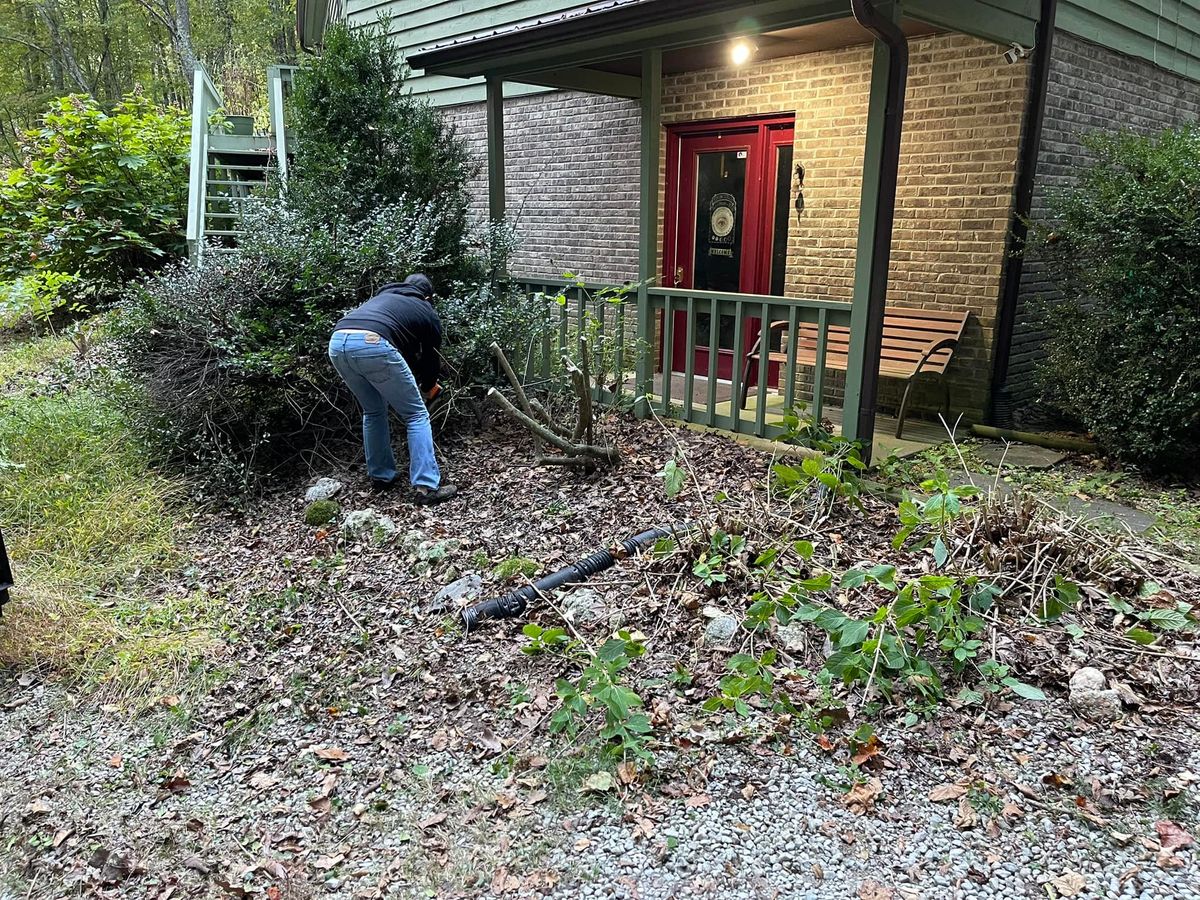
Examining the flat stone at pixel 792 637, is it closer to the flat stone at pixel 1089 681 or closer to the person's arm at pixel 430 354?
the flat stone at pixel 1089 681

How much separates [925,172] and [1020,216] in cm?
90

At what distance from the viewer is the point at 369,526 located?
219 inches

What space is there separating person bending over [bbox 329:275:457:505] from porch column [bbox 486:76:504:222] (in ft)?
7.68

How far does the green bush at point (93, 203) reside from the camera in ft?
36.0

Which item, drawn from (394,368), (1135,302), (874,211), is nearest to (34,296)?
(394,368)

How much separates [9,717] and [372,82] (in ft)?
18.5

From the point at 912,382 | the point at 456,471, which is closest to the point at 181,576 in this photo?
the point at 456,471

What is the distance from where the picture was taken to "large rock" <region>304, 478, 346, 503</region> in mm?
6117

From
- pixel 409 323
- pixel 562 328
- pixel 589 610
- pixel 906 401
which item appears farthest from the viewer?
pixel 562 328

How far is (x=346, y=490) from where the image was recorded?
20.4 ft

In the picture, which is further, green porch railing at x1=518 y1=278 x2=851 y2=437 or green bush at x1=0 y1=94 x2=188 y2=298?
green bush at x1=0 y1=94 x2=188 y2=298

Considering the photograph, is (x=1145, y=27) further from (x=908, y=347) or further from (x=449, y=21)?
(x=449, y=21)

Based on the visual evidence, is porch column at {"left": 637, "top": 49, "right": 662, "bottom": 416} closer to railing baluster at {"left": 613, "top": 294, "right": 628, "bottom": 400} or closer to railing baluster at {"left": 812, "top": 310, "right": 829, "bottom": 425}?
railing baluster at {"left": 613, "top": 294, "right": 628, "bottom": 400}

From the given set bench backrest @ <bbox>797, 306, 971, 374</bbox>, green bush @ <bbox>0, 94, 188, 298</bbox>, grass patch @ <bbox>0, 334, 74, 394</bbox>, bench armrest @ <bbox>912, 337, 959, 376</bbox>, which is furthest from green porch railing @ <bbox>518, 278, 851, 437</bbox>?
green bush @ <bbox>0, 94, 188, 298</bbox>
